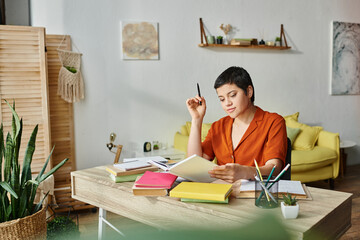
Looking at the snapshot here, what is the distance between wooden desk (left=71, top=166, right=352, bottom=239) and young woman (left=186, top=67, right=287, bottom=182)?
410 millimetres

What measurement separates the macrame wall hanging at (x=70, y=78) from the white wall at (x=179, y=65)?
0.13 meters

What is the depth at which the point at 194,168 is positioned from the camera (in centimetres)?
167

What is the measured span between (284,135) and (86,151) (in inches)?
99.4

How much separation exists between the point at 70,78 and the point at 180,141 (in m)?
1.38

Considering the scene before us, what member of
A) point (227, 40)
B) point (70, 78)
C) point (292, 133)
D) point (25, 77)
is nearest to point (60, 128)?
point (70, 78)

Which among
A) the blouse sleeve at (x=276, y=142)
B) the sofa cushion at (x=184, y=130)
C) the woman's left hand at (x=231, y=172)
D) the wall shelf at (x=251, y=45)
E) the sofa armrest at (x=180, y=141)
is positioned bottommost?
the sofa armrest at (x=180, y=141)

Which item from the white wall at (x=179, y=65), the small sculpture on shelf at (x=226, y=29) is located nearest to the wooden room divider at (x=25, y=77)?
the white wall at (x=179, y=65)

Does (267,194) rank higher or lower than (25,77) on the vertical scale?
lower

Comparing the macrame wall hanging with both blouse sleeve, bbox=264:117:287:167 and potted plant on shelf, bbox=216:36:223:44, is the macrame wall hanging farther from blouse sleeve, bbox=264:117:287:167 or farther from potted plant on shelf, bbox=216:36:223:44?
blouse sleeve, bbox=264:117:287:167

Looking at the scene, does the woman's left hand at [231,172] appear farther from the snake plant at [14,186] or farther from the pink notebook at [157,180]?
the snake plant at [14,186]

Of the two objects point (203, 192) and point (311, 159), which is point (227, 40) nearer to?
point (311, 159)

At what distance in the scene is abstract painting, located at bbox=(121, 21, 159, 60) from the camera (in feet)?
13.1

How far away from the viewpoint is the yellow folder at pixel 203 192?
142cm

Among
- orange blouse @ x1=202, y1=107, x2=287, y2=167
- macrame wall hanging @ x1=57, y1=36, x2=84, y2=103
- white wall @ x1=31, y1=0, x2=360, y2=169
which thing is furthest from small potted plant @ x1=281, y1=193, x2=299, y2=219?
white wall @ x1=31, y1=0, x2=360, y2=169
